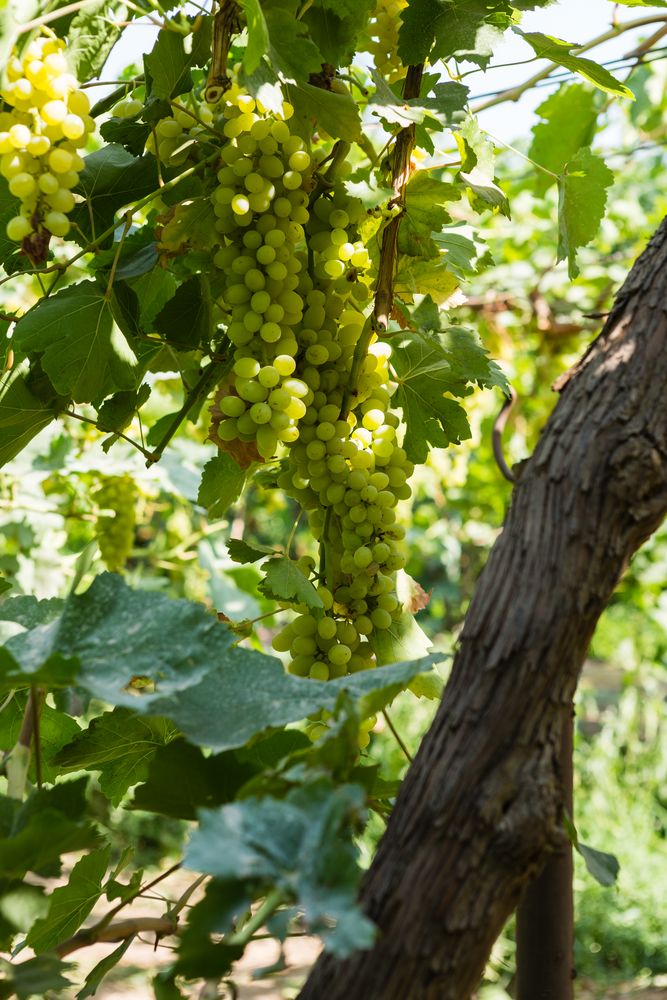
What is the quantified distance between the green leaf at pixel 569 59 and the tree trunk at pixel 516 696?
41 centimetres

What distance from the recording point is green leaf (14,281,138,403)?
774mm

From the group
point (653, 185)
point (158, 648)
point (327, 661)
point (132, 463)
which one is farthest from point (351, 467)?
point (653, 185)

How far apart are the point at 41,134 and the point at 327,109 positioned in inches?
8.2

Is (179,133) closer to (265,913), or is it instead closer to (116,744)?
(116,744)

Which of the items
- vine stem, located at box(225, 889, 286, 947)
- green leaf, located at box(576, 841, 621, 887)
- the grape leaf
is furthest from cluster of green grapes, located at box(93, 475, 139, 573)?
vine stem, located at box(225, 889, 286, 947)

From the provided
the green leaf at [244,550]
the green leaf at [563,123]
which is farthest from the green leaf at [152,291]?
the green leaf at [563,123]

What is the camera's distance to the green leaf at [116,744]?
0.69m

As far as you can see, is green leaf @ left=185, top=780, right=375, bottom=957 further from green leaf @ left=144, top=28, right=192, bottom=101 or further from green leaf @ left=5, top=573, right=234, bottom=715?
green leaf @ left=144, top=28, right=192, bottom=101

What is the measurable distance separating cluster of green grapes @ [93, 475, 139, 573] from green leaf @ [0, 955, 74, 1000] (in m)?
1.16

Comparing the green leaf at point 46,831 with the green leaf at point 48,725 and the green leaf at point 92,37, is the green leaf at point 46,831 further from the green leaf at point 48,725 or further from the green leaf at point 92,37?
the green leaf at point 92,37

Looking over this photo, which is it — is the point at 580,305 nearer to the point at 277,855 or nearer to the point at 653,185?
the point at 653,185

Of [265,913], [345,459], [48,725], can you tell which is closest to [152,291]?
[345,459]

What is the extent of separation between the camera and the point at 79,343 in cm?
78

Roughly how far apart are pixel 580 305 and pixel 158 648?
9.13 ft
